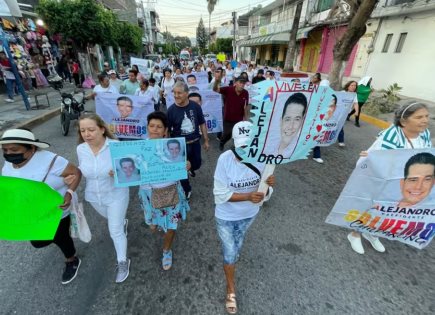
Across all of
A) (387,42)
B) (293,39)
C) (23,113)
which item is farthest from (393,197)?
(387,42)

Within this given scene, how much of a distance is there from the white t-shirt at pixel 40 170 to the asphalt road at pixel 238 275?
118 cm

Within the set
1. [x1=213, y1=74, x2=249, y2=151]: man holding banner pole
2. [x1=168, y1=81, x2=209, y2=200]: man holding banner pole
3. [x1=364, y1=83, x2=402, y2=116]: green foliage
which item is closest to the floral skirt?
[x1=168, y1=81, x2=209, y2=200]: man holding banner pole

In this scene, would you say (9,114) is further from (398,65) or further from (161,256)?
(398,65)

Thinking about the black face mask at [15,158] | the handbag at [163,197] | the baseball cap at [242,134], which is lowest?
the handbag at [163,197]

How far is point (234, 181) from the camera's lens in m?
1.96

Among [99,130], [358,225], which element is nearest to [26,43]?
[99,130]

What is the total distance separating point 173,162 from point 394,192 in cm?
229

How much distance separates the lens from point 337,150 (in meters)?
6.37

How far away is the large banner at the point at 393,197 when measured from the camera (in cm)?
222

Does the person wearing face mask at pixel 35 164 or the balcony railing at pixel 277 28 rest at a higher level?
the balcony railing at pixel 277 28

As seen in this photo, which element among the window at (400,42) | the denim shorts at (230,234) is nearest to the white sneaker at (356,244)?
the denim shorts at (230,234)

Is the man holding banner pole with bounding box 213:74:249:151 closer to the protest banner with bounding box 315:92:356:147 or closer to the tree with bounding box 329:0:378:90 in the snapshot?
the protest banner with bounding box 315:92:356:147

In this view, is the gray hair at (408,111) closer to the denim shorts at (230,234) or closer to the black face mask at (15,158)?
the denim shorts at (230,234)

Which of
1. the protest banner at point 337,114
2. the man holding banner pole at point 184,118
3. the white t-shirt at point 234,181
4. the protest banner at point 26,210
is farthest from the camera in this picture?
the protest banner at point 337,114
